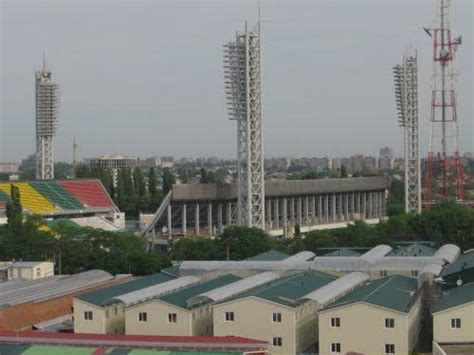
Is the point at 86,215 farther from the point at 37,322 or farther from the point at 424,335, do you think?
the point at 424,335

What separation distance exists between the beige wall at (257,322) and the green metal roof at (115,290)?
2.28m

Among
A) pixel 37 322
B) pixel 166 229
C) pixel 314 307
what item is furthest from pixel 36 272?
pixel 166 229

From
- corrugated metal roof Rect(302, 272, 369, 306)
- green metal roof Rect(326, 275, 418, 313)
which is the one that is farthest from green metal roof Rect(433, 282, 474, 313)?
corrugated metal roof Rect(302, 272, 369, 306)

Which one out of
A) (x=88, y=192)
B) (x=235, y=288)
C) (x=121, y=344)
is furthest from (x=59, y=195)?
(x=121, y=344)

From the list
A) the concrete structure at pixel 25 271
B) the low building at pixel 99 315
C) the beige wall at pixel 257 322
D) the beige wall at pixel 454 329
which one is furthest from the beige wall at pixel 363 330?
the concrete structure at pixel 25 271

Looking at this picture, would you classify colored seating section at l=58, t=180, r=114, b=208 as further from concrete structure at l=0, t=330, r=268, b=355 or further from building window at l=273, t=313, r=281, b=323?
building window at l=273, t=313, r=281, b=323

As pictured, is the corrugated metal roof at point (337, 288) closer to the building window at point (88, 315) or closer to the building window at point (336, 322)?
the building window at point (336, 322)

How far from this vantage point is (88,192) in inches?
1711

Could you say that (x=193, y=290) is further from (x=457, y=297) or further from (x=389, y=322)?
(x=457, y=297)

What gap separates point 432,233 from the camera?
94.7 feet

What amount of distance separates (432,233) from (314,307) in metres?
13.7

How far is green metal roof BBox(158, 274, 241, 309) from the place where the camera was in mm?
15962

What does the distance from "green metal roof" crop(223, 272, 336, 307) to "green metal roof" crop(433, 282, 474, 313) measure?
2.44m

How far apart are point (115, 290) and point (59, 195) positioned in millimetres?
24638
